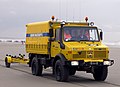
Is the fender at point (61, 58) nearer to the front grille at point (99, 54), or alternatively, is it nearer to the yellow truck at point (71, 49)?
the yellow truck at point (71, 49)

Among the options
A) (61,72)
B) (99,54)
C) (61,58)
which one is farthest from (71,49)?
(99,54)

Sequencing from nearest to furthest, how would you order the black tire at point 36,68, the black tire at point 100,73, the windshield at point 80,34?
the black tire at point 100,73, the windshield at point 80,34, the black tire at point 36,68

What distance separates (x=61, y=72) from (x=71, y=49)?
1119mm

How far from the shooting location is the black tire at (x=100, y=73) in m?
18.8

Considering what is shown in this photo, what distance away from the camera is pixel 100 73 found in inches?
749

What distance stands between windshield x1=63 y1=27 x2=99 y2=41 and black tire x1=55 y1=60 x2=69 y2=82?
1178mm

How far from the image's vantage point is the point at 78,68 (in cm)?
1842

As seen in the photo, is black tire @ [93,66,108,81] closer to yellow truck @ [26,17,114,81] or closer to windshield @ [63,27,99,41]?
yellow truck @ [26,17,114,81]

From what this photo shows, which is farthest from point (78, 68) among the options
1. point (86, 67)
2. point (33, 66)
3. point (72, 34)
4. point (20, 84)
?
point (33, 66)

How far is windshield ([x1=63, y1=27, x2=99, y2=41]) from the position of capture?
744 inches

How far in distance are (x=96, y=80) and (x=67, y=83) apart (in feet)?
6.47

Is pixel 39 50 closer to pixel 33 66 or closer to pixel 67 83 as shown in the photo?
pixel 33 66

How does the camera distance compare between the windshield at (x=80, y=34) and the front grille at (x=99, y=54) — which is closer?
the front grille at (x=99, y=54)

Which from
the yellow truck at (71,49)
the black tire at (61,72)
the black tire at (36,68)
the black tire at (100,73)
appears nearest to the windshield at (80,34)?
the yellow truck at (71,49)
